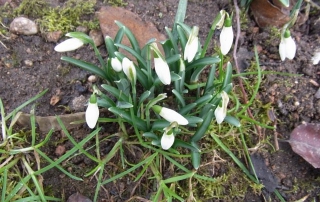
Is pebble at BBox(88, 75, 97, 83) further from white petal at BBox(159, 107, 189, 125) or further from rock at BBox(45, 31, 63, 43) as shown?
white petal at BBox(159, 107, 189, 125)

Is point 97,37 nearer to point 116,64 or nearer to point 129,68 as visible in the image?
point 116,64

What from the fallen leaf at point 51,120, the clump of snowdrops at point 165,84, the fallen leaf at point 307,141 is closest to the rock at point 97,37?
the clump of snowdrops at point 165,84

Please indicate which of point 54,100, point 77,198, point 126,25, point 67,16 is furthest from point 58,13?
point 77,198

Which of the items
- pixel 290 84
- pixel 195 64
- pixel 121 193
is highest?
pixel 195 64

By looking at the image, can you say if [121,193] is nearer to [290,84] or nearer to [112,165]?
[112,165]

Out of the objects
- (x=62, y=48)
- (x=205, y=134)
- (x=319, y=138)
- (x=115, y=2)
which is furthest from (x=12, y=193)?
(x=319, y=138)

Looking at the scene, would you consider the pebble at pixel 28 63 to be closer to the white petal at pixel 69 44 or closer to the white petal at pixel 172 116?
the white petal at pixel 69 44

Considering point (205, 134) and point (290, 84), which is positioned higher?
point (290, 84)

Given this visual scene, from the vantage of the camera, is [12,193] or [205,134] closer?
[12,193]
